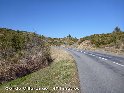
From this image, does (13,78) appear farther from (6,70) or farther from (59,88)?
(59,88)

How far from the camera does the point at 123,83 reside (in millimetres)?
10906

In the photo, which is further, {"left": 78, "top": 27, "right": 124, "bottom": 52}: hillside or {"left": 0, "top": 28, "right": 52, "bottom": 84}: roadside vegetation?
{"left": 78, "top": 27, "right": 124, "bottom": 52}: hillside

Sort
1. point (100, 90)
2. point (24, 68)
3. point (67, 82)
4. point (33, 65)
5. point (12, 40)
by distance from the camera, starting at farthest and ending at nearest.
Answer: point (12, 40)
point (33, 65)
point (24, 68)
point (67, 82)
point (100, 90)

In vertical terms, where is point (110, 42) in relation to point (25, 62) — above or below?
above

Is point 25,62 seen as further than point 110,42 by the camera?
No

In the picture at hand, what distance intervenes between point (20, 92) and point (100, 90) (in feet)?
11.0

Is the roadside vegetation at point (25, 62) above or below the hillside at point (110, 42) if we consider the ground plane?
below

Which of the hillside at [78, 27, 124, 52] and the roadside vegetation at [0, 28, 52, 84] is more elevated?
the hillside at [78, 27, 124, 52]

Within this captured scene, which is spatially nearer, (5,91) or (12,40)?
(5,91)

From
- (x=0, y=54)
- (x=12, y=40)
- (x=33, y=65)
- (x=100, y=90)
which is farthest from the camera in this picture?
(x=12, y=40)

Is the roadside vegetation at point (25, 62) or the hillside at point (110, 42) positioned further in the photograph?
the hillside at point (110, 42)

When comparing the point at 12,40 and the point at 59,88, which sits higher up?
the point at 12,40

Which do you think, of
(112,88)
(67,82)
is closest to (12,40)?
(67,82)

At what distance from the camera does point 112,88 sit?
995 centimetres
